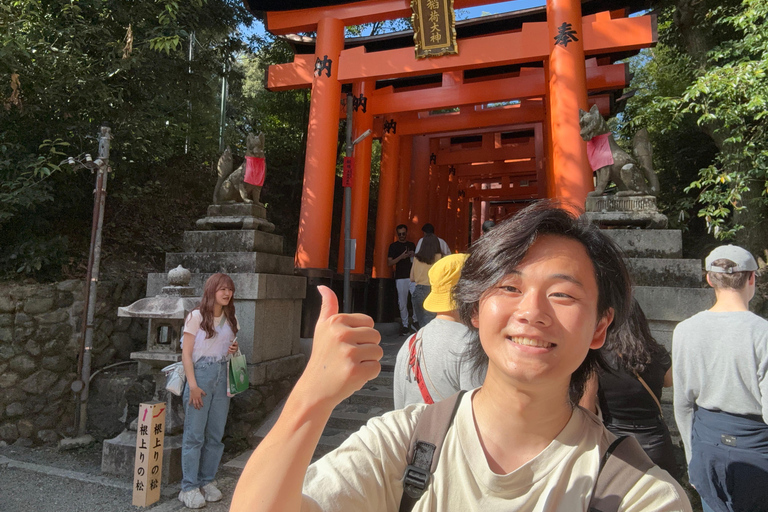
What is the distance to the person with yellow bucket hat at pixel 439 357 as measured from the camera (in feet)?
6.50

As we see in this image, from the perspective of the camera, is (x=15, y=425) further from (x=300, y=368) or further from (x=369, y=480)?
(x=369, y=480)

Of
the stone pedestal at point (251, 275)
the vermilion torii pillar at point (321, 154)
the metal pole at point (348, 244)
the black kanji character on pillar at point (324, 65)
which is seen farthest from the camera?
the black kanji character on pillar at point (324, 65)

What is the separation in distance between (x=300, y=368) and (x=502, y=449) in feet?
17.5

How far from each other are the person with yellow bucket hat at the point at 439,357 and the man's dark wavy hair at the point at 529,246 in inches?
27.4

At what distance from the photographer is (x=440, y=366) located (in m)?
2.01

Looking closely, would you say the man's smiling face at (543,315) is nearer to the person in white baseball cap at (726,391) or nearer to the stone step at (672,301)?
the person in white baseball cap at (726,391)

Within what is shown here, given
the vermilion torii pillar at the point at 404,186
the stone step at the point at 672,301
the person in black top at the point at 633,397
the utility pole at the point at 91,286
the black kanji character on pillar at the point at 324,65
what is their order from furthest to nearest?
the vermilion torii pillar at the point at 404,186, the black kanji character on pillar at the point at 324,65, the utility pole at the point at 91,286, the stone step at the point at 672,301, the person in black top at the point at 633,397

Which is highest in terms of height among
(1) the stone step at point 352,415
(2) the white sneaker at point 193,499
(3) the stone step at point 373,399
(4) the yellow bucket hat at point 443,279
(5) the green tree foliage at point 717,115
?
(5) the green tree foliage at point 717,115

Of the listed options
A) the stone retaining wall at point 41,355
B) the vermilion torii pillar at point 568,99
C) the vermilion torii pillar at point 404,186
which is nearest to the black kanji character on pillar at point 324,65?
the vermilion torii pillar at point 568,99

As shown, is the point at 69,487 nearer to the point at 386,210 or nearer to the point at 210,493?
the point at 210,493

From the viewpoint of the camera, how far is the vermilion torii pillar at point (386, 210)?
9.88m

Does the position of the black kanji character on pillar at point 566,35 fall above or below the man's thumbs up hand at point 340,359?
above

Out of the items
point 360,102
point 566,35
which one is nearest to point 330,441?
point 566,35

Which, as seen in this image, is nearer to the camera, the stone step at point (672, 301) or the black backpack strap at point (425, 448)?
the black backpack strap at point (425, 448)
